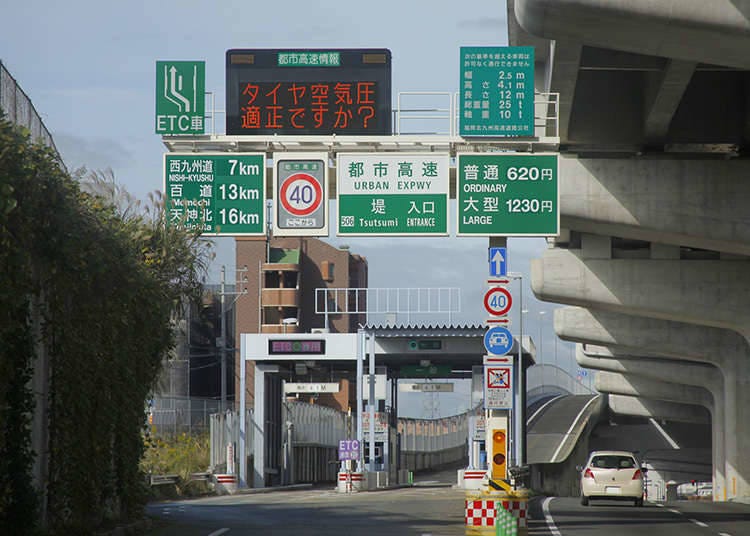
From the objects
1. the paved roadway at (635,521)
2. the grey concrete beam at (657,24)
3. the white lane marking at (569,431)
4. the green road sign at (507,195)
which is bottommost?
the white lane marking at (569,431)

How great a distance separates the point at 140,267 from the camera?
2092cm

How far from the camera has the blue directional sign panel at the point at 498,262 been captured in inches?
871

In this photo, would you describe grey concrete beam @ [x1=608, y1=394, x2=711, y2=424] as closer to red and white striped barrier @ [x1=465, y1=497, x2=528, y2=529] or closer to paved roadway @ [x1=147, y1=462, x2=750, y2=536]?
paved roadway @ [x1=147, y1=462, x2=750, y2=536]

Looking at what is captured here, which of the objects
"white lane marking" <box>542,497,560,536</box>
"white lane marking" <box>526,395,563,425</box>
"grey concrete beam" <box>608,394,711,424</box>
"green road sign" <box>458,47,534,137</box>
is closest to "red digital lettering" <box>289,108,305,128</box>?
"green road sign" <box>458,47,534,137</box>

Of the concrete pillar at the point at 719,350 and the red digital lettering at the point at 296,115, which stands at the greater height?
the red digital lettering at the point at 296,115

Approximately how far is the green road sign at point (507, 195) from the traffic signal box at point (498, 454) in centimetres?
652

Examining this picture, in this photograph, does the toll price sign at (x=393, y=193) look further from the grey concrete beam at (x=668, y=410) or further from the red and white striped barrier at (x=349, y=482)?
the grey concrete beam at (x=668, y=410)

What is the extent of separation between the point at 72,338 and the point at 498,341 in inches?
267

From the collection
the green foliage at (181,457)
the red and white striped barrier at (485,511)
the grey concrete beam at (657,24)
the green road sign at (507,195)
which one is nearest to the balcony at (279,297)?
the green foliage at (181,457)

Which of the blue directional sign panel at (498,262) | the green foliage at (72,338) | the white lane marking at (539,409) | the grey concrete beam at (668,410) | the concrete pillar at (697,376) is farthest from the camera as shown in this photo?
the white lane marking at (539,409)

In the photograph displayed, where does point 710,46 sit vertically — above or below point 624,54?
below

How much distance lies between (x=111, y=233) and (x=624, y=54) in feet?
30.7

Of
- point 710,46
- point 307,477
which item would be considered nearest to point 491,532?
point 710,46

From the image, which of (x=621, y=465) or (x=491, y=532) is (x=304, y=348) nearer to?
(x=621, y=465)
